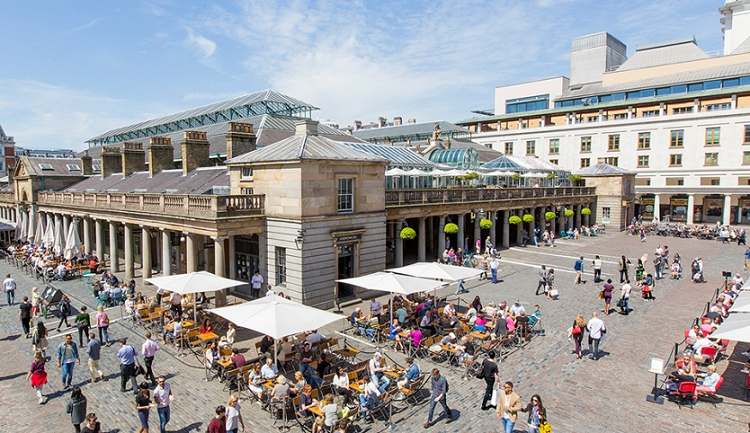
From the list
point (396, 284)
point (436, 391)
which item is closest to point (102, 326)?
point (396, 284)

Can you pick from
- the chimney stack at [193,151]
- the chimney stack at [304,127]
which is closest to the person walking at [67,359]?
the chimney stack at [304,127]

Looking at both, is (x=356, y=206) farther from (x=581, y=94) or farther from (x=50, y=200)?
(x=581, y=94)

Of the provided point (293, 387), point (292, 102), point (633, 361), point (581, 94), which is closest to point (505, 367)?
point (633, 361)

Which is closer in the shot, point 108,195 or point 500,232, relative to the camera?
point 108,195

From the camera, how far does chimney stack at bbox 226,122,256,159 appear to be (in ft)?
100

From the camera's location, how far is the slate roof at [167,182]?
28.6m

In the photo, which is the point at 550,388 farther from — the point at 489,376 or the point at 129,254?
the point at 129,254

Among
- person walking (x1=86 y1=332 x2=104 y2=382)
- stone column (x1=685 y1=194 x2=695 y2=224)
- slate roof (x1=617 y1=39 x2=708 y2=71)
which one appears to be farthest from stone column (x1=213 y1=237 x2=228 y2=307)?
slate roof (x1=617 y1=39 x2=708 y2=71)

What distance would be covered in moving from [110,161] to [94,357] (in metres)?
35.0

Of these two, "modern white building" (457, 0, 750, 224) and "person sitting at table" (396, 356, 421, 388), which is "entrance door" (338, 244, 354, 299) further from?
"modern white building" (457, 0, 750, 224)

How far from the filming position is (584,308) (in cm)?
2300

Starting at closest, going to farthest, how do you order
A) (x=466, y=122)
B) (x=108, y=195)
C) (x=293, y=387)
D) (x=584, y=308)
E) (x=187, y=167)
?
(x=293, y=387), (x=584, y=308), (x=108, y=195), (x=187, y=167), (x=466, y=122)

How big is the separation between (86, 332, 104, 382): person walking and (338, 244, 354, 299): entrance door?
11595 mm

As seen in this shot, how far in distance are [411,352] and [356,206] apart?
9.44m
